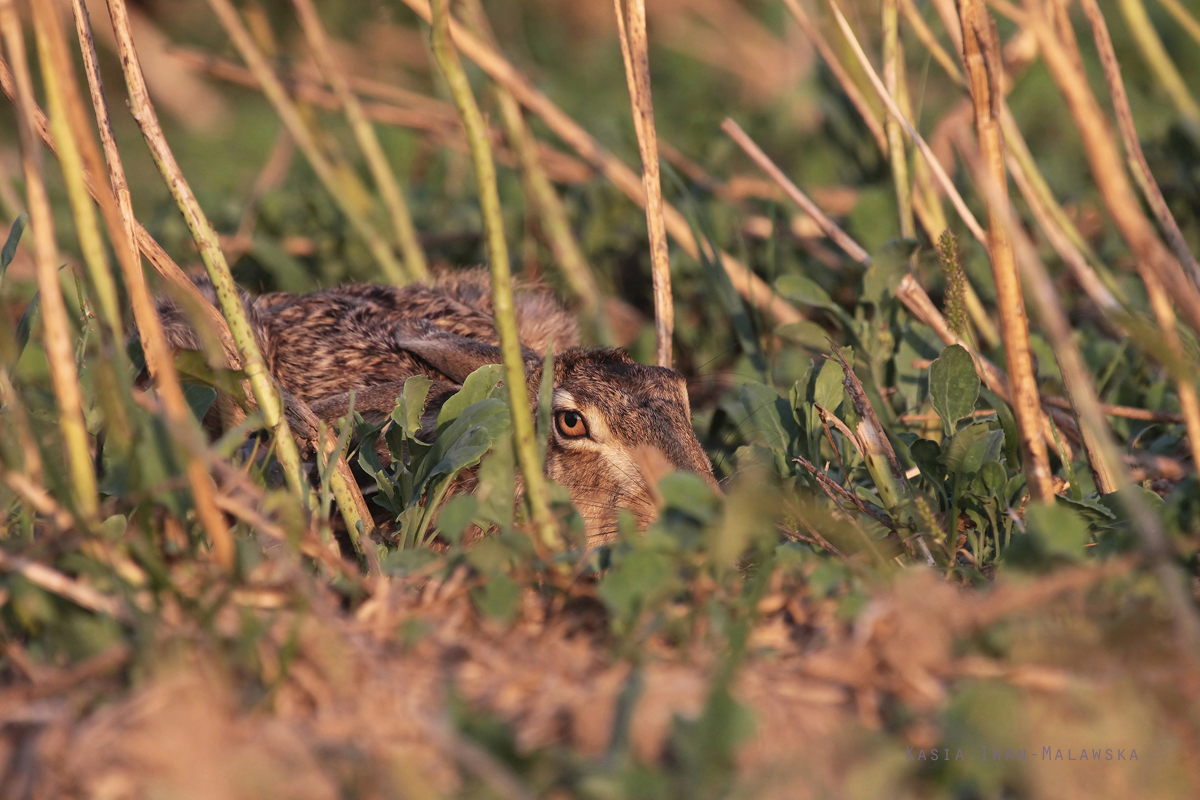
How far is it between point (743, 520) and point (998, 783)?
0.61 meters

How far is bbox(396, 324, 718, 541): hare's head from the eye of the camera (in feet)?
12.2

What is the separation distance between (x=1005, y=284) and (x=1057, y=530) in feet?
1.99

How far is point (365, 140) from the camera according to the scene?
19.5ft

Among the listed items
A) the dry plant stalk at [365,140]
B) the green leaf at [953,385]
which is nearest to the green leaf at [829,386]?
the green leaf at [953,385]

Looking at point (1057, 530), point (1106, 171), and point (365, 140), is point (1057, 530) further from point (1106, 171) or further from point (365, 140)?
point (365, 140)

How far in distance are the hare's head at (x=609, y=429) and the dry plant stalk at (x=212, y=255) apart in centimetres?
117

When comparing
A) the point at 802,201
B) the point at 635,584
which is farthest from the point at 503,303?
the point at 802,201

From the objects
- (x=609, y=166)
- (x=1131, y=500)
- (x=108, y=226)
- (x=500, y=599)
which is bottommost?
(x=609, y=166)

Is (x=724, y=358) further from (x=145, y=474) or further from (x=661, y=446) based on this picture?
(x=145, y=474)

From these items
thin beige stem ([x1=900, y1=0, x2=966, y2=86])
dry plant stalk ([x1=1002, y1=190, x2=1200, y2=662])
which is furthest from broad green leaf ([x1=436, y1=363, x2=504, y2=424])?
thin beige stem ([x1=900, y1=0, x2=966, y2=86])

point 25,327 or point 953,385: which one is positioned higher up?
point 25,327

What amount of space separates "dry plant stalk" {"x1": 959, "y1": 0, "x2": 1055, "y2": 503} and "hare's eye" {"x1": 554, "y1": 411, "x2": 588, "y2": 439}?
169cm

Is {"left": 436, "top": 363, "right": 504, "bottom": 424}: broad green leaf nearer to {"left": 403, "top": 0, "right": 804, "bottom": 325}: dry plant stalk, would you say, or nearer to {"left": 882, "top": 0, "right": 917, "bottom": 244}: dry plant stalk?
{"left": 403, "top": 0, "right": 804, "bottom": 325}: dry plant stalk

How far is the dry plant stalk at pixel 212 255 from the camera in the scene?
2.87 meters
